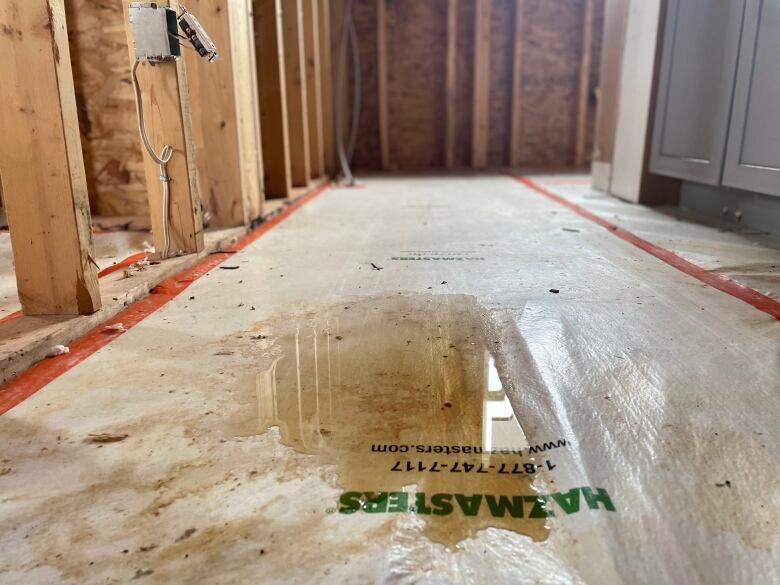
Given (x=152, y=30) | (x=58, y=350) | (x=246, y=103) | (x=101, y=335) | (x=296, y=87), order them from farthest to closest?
(x=296, y=87)
(x=246, y=103)
(x=152, y=30)
(x=101, y=335)
(x=58, y=350)

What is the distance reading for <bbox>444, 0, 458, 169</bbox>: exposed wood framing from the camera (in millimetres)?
6484

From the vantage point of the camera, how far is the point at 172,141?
2174 mm

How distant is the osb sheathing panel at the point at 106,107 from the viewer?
294 cm

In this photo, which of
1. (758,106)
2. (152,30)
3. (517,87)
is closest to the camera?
(152,30)

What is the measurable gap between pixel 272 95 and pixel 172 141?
1817 mm

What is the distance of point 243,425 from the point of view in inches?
43.6

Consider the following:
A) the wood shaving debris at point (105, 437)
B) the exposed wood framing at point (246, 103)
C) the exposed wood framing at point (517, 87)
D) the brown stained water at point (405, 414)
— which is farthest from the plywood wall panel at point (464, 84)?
the wood shaving debris at point (105, 437)

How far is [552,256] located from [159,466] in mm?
1811

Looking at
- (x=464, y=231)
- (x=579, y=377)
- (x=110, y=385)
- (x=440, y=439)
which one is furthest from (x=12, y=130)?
(x=464, y=231)

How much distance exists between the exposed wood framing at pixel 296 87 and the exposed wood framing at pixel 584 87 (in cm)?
368

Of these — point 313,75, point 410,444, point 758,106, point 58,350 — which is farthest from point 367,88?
point 410,444

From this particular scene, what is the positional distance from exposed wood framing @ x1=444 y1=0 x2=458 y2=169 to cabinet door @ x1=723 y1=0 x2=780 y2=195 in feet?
13.9

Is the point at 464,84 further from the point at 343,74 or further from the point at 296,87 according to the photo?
the point at 296,87

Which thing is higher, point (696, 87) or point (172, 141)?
point (696, 87)
